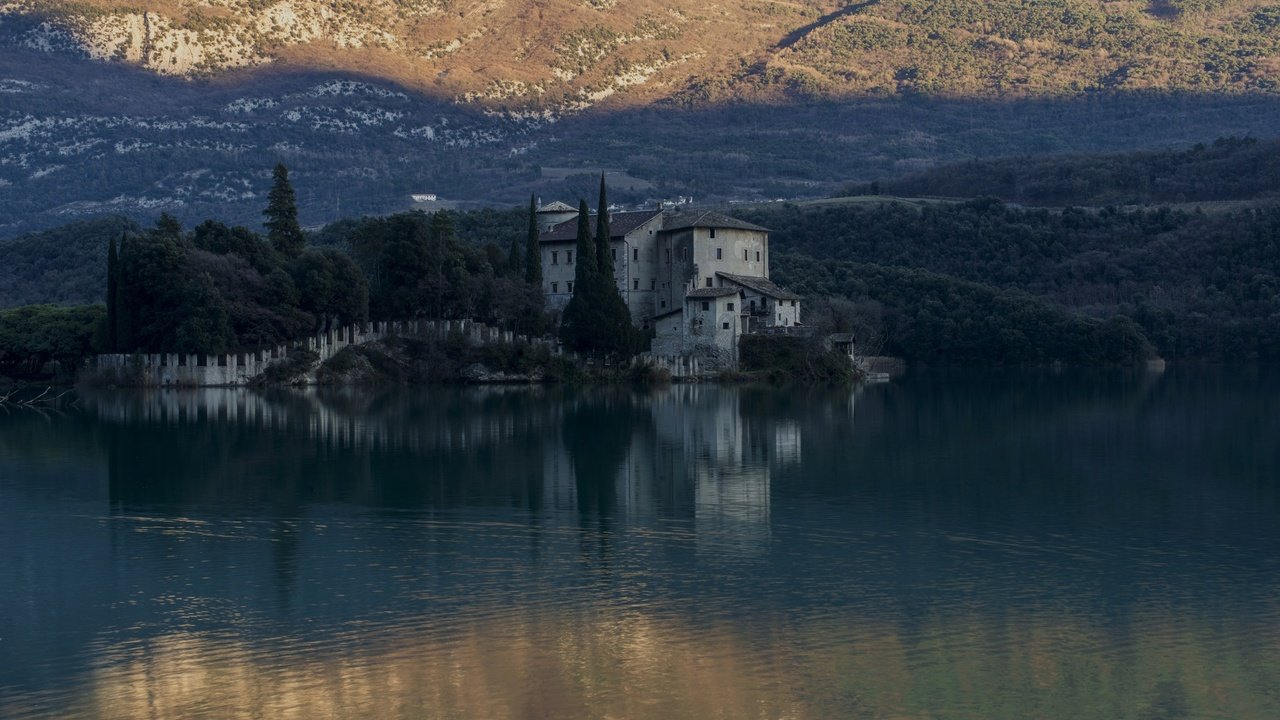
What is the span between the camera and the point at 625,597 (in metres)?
21.3

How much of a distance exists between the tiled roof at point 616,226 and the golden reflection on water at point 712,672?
56754mm

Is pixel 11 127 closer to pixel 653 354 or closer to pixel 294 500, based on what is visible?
pixel 653 354

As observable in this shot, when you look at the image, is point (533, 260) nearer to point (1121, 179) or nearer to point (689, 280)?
point (689, 280)

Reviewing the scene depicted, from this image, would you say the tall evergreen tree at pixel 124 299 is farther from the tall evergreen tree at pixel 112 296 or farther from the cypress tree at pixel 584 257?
the cypress tree at pixel 584 257

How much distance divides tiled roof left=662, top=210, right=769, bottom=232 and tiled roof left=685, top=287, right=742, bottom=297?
3.08 meters

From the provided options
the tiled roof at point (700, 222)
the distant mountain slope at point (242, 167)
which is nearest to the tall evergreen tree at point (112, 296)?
the tiled roof at point (700, 222)

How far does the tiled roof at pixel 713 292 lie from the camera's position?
71.8 meters

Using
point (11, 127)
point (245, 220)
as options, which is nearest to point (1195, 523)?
point (245, 220)

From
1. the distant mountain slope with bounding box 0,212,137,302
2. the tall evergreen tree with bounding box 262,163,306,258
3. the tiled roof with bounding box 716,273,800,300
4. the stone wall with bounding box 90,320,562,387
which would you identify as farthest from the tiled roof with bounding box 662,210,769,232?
the distant mountain slope with bounding box 0,212,137,302

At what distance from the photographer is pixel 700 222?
7419 centimetres

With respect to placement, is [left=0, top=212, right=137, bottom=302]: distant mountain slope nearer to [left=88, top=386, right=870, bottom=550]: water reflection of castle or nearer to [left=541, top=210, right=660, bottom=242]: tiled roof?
[left=541, top=210, right=660, bottom=242]: tiled roof

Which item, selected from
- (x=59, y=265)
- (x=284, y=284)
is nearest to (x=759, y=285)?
(x=284, y=284)

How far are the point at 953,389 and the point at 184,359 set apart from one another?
102 ft

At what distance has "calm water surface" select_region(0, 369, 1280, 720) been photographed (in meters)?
17.1
